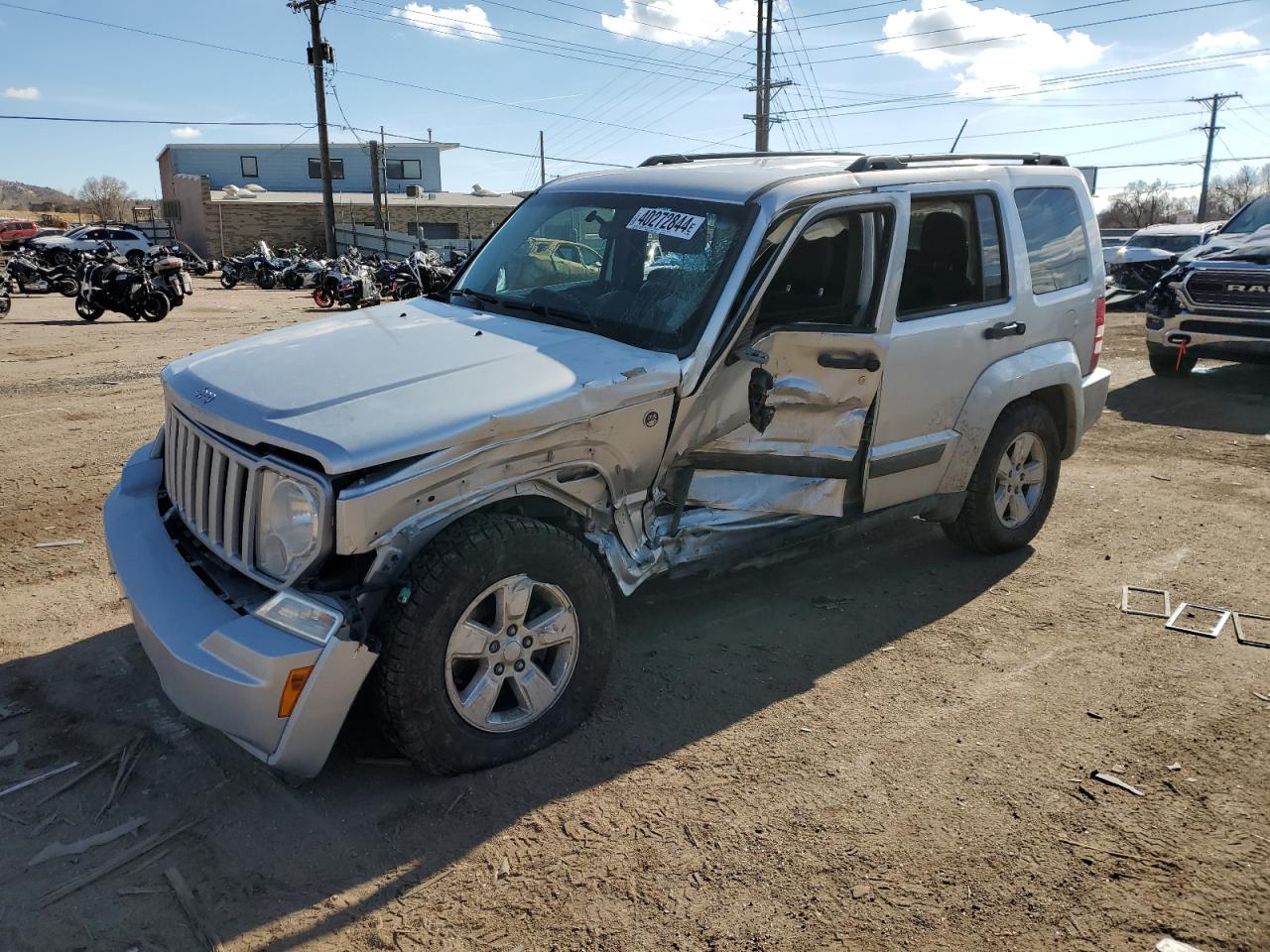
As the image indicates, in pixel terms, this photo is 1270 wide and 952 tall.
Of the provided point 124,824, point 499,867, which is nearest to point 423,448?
point 499,867

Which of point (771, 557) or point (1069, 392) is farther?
point (1069, 392)

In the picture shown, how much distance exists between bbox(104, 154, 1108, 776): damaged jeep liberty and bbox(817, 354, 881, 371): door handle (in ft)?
0.07

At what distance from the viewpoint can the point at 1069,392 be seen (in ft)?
→ 17.4

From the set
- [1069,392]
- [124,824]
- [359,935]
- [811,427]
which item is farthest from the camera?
[1069,392]

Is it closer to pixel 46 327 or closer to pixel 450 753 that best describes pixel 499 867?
pixel 450 753

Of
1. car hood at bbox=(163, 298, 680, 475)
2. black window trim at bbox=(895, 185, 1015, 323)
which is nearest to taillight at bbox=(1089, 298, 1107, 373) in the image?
black window trim at bbox=(895, 185, 1015, 323)

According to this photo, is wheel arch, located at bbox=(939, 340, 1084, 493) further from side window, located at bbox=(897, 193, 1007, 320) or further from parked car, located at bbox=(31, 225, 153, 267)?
parked car, located at bbox=(31, 225, 153, 267)

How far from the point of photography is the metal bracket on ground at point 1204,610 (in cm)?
452

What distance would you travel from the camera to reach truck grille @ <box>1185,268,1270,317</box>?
9.45 metres

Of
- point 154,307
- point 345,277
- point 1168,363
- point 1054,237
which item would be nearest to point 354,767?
point 1054,237

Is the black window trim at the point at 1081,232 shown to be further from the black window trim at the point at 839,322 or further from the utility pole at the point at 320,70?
the utility pole at the point at 320,70

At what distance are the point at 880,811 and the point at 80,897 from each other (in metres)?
2.40

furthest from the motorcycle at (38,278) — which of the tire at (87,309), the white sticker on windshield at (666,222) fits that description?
the white sticker on windshield at (666,222)

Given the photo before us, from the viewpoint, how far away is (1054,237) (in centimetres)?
526
